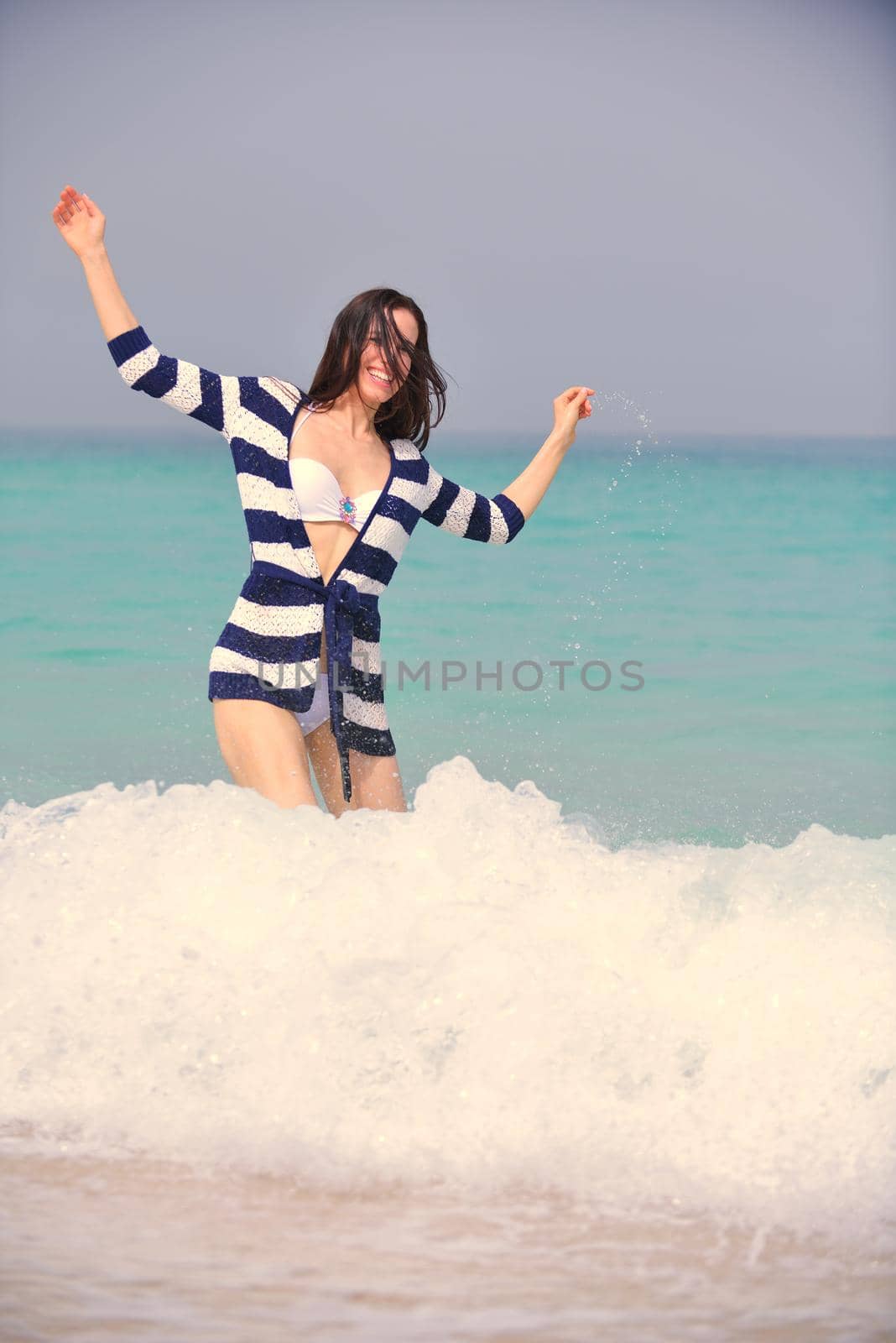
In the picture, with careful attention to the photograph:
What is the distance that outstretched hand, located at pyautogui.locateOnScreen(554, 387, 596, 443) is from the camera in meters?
4.02

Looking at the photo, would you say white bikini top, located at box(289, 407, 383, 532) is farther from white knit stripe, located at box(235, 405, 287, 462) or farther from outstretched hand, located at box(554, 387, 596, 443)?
outstretched hand, located at box(554, 387, 596, 443)

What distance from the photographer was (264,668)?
3406 mm

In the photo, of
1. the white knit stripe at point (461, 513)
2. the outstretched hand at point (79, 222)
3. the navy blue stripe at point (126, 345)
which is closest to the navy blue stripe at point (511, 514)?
the white knit stripe at point (461, 513)

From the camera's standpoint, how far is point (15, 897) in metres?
3.37

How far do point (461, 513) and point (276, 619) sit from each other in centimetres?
66

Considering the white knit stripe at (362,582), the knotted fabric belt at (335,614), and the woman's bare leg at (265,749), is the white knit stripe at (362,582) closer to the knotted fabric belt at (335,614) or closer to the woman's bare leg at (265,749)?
the knotted fabric belt at (335,614)

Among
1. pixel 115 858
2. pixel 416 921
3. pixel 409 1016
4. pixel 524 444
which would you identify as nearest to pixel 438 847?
pixel 416 921

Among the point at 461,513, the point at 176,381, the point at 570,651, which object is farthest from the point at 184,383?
the point at 570,651

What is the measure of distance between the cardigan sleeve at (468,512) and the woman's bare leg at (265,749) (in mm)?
685

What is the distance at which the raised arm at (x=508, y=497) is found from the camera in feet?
12.5

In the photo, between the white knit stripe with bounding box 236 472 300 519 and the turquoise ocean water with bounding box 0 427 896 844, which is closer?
the white knit stripe with bounding box 236 472 300 519

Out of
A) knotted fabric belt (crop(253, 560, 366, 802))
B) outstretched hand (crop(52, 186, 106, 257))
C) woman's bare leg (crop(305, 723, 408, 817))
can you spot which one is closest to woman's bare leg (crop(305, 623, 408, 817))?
woman's bare leg (crop(305, 723, 408, 817))

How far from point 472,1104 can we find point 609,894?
626mm

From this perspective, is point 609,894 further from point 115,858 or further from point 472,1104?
point 115,858
